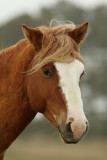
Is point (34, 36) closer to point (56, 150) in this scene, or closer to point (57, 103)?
point (57, 103)

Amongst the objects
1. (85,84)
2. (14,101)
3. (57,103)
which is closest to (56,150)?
(85,84)

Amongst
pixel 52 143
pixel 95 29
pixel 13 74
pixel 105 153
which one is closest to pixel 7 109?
pixel 13 74

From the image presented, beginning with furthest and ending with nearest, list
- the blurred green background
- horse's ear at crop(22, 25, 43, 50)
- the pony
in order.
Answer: the blurred green background → horse's ear at crop(22, 25, 43, 50) → the pony

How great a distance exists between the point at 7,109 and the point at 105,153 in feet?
90.3

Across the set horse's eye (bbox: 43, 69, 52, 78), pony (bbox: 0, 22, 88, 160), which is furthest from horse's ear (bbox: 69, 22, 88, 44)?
horse's eye (bbox: 43, 69, 52, 78)

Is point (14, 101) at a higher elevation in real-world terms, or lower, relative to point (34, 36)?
lower

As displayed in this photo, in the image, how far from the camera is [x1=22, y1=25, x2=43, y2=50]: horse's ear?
8.55 metres

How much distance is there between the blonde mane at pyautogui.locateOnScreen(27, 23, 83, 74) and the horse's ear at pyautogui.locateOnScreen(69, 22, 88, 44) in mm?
70

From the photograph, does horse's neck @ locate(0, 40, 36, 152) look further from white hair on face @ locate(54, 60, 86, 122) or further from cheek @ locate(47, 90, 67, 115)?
white hair on face @ locate(54, 60, 86, 122)

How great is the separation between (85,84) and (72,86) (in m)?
41.7

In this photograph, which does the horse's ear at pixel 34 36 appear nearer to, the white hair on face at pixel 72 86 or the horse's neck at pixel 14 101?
the horse's neck at pixel 14 101

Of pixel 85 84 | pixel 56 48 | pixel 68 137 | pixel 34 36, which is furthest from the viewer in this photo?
pixel 85 84

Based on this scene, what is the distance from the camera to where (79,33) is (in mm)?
8836

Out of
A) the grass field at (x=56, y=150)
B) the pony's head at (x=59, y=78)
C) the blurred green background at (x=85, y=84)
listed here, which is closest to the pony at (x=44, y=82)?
the pony's head at (x=59, y=78)
